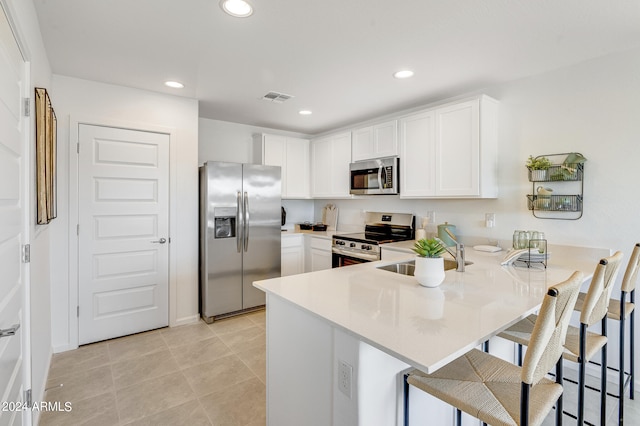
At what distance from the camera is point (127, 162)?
3.11 m

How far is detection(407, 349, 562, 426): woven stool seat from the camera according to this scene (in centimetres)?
110

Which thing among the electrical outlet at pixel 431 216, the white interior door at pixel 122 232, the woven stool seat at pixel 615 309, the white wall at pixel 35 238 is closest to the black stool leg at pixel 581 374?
the woven stool seat at pixel 615 309

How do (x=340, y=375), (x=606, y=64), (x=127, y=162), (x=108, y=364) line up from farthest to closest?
(x=127, y=162), (x=108, y=364), (x=606, y=64), (x=340, y=375)

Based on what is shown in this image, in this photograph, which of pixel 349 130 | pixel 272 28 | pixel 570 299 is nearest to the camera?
pixel 570 299

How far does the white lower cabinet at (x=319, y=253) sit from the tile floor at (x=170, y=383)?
4.16 feet

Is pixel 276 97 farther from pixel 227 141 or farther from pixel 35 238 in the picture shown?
pixel 35 238

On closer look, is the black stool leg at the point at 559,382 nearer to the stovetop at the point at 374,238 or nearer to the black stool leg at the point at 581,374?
the black stool leg at the point at 581,374

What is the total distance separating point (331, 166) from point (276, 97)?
4.65 feet

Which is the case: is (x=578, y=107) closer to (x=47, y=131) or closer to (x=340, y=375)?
(x=340, y=375)

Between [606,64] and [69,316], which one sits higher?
[606,64]

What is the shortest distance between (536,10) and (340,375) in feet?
7.22

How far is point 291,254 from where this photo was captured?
439 centimetres

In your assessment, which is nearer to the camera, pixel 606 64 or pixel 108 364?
pixel 606 64

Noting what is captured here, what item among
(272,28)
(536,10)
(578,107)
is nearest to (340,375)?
(272,28)
